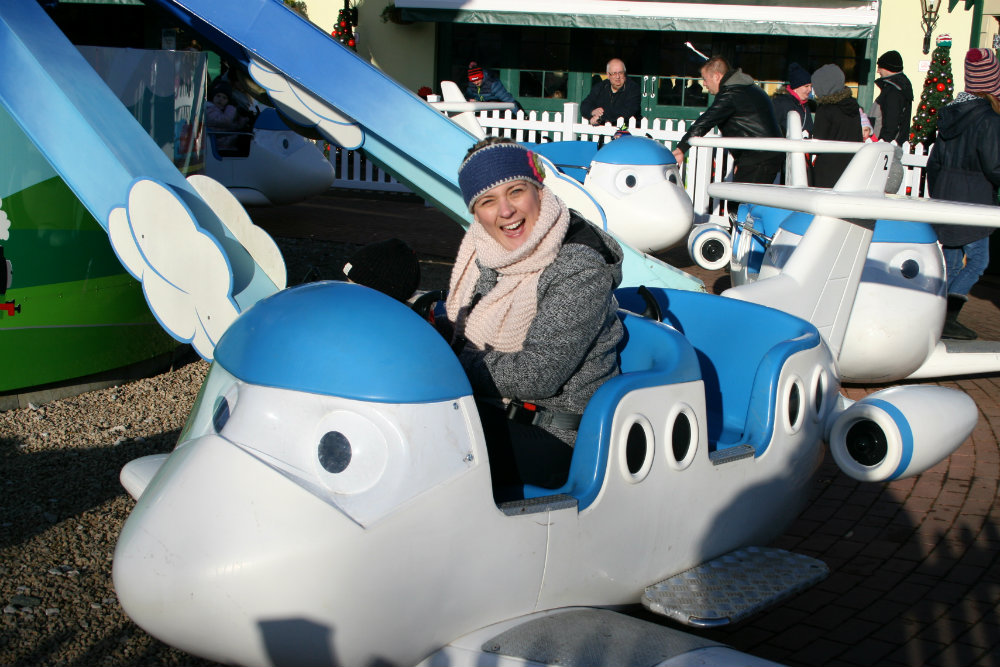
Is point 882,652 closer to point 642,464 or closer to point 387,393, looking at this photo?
point 642,464

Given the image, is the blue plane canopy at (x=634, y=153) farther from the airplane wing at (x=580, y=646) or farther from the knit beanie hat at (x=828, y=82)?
the airplane wing at (x=580, y=646)

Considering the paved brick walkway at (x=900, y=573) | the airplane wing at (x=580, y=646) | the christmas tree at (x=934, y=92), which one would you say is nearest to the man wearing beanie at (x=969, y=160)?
the paved brick walkway at (x=900, y=573)

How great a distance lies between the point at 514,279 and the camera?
2.92 m

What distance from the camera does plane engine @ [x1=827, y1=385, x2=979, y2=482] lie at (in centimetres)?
318

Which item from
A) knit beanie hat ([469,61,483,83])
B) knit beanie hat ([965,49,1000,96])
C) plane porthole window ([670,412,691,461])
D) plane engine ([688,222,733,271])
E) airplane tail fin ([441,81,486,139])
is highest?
knit beanie hat ([469,61,483,83])

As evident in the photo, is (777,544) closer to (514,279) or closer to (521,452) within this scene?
(521,452)

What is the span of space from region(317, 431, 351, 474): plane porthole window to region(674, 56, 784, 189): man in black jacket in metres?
5.91

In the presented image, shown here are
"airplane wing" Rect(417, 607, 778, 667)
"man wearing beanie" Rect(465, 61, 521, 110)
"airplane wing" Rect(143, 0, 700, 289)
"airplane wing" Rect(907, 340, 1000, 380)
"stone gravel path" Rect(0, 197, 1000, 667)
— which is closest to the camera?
"airplane wing" Rect(417, 607, 778, 667)

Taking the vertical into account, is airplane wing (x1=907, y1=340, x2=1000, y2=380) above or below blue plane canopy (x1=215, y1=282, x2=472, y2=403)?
below

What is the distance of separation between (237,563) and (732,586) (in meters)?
1.46

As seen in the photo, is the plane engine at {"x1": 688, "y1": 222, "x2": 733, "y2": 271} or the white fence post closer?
the plane engine at {"x1": 688, "y1": 222, "x2": 733, "y2": 271}

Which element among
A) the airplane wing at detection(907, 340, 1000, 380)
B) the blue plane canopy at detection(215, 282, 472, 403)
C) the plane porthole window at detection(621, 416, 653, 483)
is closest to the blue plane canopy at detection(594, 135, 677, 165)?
the airplane wing at detection(907, 340, 1000, 380)

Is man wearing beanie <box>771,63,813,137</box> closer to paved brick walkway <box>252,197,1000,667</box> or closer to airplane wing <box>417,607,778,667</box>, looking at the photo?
paved brick walkway <box>252,197,1000,667</box>

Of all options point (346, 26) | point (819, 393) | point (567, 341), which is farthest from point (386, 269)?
point (346, 26)
